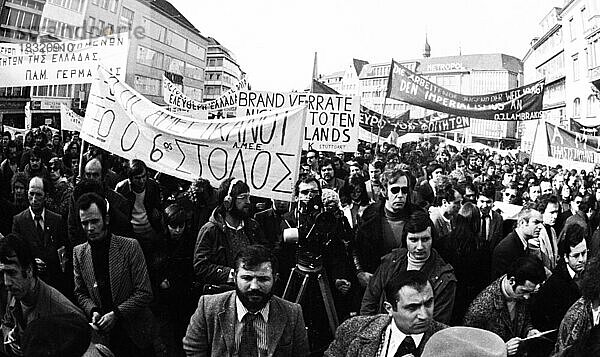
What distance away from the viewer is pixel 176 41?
65062mm

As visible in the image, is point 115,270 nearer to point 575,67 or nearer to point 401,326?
point 401,326

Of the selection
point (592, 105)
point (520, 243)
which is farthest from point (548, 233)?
point (592, 105)

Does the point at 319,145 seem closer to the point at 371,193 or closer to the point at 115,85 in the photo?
the point at 371,193

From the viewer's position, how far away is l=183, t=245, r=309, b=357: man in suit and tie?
134 inches

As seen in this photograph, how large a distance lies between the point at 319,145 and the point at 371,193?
1.72 meters

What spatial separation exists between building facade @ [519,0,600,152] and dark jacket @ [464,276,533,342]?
101 ft

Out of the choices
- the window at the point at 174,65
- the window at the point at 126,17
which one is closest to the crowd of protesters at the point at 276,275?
the window at the point at 126,17

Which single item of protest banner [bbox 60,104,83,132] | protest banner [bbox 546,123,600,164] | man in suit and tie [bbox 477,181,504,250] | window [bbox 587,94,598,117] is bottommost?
man in suit and tie [bbox 477,181,504,250]

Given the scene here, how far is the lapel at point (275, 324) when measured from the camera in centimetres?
340

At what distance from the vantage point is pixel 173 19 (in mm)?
63844

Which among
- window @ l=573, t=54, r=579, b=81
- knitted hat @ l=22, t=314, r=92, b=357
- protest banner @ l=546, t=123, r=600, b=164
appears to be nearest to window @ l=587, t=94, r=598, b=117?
window @ l=573, t=54, r=579, b=81

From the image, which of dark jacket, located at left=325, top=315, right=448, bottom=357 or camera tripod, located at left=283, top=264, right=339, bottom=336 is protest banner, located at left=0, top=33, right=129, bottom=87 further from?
dark jacket, located at left=325, top=315, right=448, bottom=357

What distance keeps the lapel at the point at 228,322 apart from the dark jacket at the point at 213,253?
4.44 feet

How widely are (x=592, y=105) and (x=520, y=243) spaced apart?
43509mm
